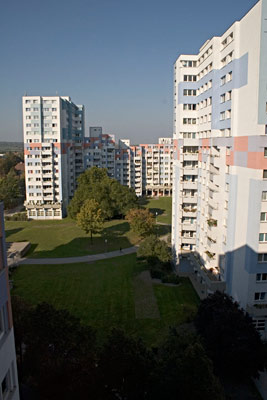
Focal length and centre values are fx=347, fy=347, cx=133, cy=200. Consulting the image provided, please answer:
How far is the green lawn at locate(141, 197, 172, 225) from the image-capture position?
243 feet

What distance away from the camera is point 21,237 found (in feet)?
192

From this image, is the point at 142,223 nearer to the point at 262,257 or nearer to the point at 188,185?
the point at 188,185

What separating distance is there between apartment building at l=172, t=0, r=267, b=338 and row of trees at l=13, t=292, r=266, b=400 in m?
4.87

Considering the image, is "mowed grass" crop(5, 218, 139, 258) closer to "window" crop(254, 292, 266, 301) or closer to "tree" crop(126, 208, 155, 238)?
"tree" crop(126, 208, 155, 238)

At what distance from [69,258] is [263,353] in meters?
31.1

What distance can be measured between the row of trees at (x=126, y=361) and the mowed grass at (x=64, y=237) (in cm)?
2806

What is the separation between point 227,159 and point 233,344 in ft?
47.9

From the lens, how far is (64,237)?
5841 cm

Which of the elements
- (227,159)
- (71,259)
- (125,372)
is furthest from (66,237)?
(125,372)

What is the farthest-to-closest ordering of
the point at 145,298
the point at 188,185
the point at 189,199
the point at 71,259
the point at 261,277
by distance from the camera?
the point at 71,259
the point at 189,199
the point at 188,185
the point at 145,298
the point at 261,277

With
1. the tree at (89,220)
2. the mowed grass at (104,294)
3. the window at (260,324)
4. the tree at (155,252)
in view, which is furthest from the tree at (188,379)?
the tree at (89,220)

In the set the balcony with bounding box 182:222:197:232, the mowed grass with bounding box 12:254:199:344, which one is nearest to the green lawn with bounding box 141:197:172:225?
the mowed grass with bounding box 12:254:199:344

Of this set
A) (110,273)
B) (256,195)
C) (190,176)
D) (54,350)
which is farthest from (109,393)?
(190,176)

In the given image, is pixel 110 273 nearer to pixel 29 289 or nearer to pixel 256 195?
pixel 29 289
